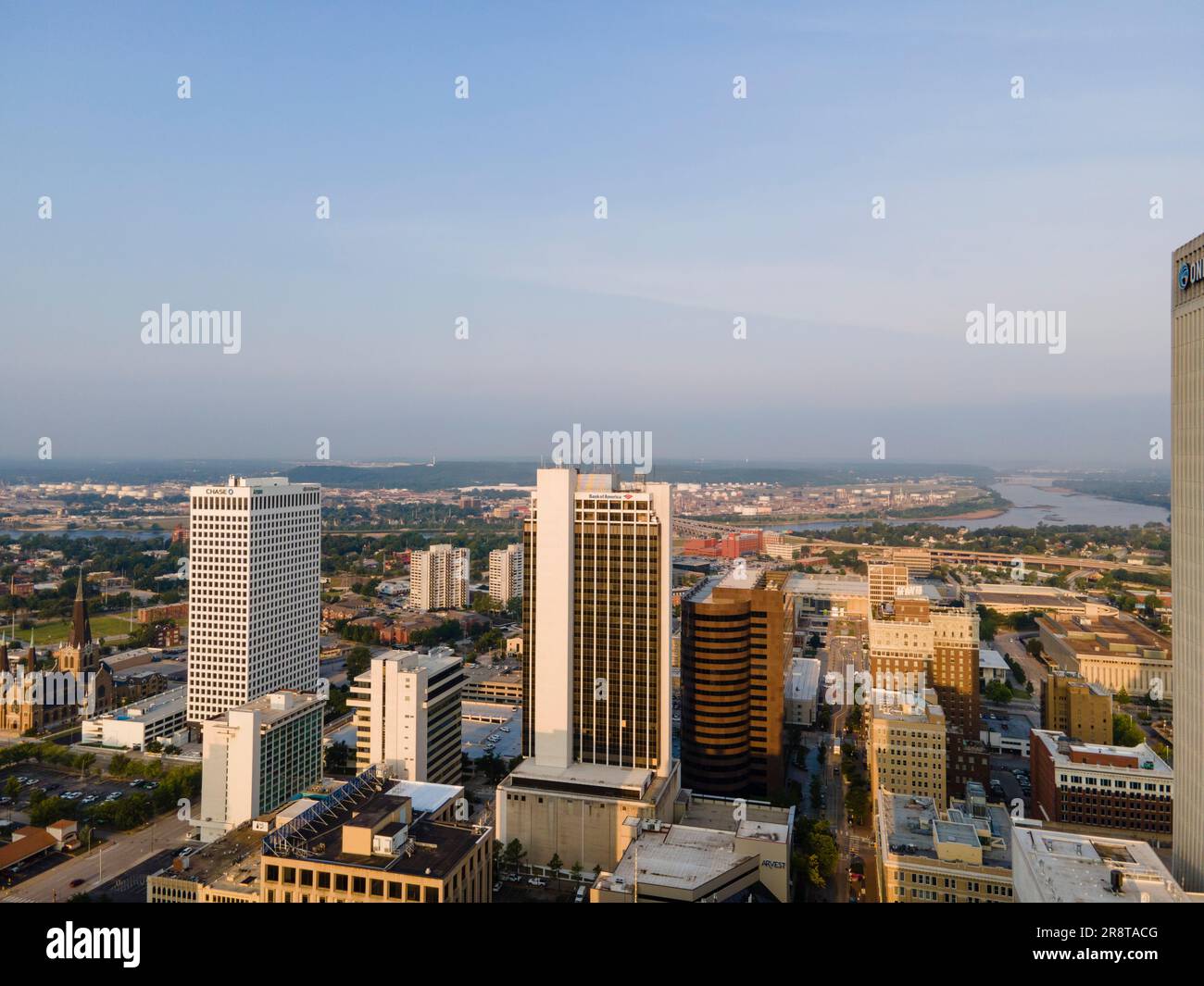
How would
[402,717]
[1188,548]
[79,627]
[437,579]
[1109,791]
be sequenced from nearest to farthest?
[1188,548] → [1109,791] → [402,717] → [79,627] → [437,579]

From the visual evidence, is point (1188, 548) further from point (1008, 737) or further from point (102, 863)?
point (102, 863)

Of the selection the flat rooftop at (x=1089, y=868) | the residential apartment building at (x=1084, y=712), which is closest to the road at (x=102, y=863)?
the flat rooftop at (x=1089, y=868)

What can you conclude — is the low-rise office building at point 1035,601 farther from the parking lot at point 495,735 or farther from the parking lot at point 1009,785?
the parking lot at point 495,735

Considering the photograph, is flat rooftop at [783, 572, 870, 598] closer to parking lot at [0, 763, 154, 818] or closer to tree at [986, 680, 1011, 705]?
tree at [986, 680, 1011, 705]

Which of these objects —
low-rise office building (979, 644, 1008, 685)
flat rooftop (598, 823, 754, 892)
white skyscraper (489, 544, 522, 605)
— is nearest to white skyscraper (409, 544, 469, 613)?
white skyscraper (489, 544, 522, 605)

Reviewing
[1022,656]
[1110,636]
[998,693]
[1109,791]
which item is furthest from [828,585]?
[1109,791]
